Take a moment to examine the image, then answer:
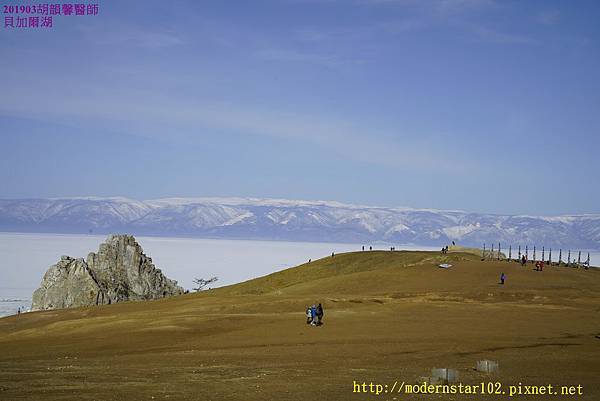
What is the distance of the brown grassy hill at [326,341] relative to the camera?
21.6 metres

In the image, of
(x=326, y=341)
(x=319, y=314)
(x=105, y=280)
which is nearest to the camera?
(x=326, y=341)

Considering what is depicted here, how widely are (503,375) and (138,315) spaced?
29.4 meters

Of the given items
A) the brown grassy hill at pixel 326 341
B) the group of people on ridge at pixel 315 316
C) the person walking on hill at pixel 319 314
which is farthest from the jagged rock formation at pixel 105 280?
the person walking on hill at pixel 319 314

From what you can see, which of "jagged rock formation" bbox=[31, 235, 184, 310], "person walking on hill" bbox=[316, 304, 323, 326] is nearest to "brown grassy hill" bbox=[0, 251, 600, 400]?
"person walking on hill" bbox=[316, 304, 323, 326]

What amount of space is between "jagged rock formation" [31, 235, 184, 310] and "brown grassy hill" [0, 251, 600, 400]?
19.4 m

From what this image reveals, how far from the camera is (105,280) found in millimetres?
86000

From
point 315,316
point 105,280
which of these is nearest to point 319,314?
point 315,316

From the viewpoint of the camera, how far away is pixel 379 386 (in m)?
21.3

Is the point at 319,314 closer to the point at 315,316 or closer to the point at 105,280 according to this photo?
the point at 315,316

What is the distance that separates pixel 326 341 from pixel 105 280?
192 feet

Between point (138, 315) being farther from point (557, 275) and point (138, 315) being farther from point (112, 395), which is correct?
point (557, 275)

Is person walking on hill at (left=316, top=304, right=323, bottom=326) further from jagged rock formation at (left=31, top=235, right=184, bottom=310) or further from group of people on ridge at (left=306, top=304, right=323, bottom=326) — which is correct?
jagged rock formation at (left=31, top=235, right=184, bottom=310)

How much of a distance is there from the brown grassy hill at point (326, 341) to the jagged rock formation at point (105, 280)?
19.4 m

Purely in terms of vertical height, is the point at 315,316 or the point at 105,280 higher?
the point at 315,316
